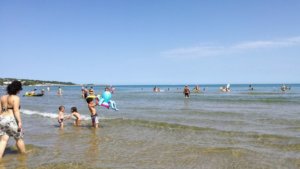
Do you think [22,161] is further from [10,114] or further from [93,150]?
[93,150]

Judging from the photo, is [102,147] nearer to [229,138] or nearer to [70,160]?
[70,160]

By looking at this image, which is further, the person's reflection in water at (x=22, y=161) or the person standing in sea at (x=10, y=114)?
the person standing in sea at (x=10, y=114)

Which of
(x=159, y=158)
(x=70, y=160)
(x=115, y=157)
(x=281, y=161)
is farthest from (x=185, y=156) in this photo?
(x=70, y=160)

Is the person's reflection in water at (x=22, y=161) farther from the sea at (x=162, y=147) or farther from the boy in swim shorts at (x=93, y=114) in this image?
the boy in swim shorts at (x=93, y=114)

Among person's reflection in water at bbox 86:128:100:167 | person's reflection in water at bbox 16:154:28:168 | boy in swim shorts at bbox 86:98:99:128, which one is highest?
boy in swim shorts at bbox 86:98:99:128

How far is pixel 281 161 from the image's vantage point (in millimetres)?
8523

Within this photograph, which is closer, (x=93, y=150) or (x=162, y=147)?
(x=93, y=150)

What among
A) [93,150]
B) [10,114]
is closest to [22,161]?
[10,114]

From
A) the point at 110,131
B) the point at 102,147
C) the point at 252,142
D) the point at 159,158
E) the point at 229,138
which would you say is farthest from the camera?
the point at 110,131

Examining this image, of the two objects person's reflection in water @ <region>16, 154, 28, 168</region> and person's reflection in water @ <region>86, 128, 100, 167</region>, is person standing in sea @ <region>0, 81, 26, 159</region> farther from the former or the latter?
person's reflection in water @ <region>86, 128, 100, 167</region>

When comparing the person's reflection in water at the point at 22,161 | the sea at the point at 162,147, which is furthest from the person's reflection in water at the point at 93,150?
the person's reflection in water at the point at 22,161

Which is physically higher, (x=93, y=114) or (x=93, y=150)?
(x=93, y=114)

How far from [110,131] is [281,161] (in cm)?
753

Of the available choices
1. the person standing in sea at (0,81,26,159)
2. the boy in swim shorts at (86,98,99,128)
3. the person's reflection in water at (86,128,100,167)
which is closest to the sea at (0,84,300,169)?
the person's reflection in water at (86,128,100,167)
